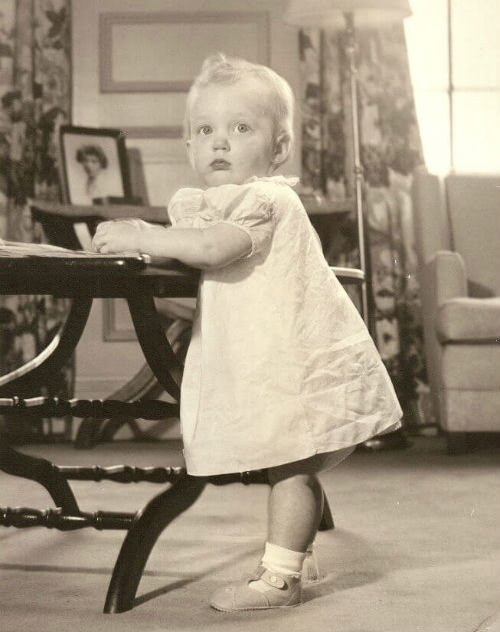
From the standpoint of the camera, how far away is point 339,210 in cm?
382

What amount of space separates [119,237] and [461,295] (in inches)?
88.0

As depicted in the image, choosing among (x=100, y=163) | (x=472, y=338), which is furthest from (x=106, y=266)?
(x=100, y=163)

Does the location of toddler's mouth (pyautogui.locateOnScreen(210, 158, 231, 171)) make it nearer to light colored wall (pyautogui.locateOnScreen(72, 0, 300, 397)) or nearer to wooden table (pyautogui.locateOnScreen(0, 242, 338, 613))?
wooden table (pyautogui.locateOnScreen(0, 242, 338, 613))

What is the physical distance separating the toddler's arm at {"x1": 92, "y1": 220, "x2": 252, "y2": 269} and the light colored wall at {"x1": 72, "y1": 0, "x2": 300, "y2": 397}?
274cm

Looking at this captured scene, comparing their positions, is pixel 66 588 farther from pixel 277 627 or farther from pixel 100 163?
pixel 100 163

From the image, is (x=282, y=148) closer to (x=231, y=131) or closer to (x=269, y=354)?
(x=231, y=131)

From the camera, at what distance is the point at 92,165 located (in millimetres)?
4109

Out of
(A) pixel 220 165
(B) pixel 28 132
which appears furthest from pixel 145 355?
(B) pixel 28 132

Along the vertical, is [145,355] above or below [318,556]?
above

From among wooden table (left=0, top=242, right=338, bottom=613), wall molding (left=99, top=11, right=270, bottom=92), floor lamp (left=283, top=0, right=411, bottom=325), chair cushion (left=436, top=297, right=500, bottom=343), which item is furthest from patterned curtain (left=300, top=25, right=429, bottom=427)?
wooden table (left=0, top=242, right=338, bottom=613)

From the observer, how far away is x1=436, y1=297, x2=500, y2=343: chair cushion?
132 inches

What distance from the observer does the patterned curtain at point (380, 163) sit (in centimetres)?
433

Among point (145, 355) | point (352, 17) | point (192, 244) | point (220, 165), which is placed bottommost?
point (145, 355)

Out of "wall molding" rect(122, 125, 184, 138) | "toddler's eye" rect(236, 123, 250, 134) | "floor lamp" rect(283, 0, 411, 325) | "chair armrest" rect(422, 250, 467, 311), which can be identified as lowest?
"chair armrest" rect(422, 250, 467, 311)
